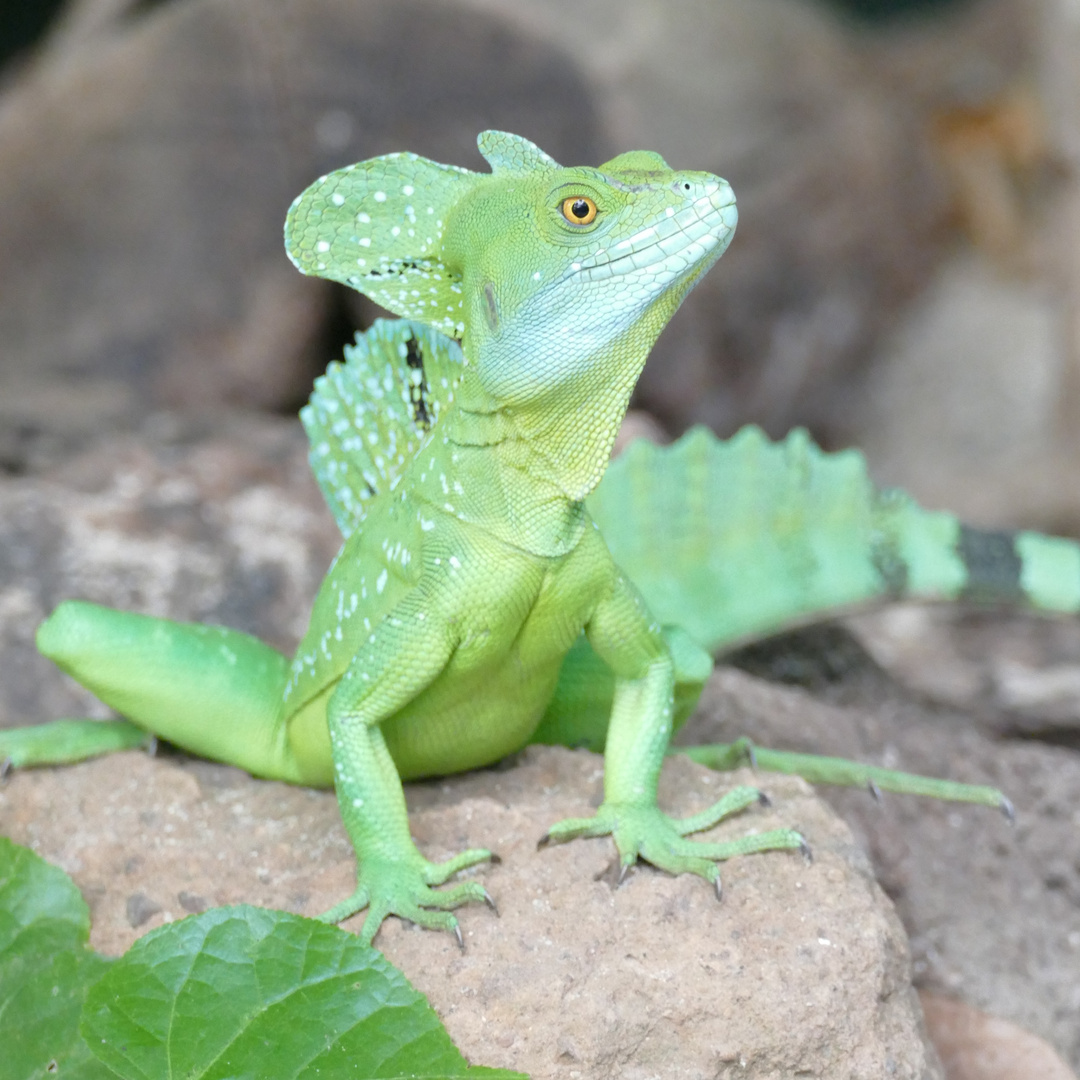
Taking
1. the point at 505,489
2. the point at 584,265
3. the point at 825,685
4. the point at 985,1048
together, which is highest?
the point at 584,265

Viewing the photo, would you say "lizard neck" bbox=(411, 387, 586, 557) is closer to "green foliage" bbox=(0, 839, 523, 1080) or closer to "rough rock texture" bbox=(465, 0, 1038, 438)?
"green foliage" bbox=(0, 839, 523, 1080)

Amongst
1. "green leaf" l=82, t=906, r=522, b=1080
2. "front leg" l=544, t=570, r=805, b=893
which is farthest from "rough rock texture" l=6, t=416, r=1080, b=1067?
"front leg" l=544, t=570, r=805, b=893

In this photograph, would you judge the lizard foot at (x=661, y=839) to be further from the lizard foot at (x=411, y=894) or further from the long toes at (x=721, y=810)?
the lizard foot at (x=411, y=894)

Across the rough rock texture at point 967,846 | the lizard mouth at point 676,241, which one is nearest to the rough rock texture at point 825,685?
the rough rock texture at point 967,846

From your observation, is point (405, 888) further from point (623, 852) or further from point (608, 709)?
point (608, 709)

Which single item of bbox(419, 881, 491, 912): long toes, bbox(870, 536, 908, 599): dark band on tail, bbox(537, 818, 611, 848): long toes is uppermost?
bbox(419, 881, 491, 912): long toes

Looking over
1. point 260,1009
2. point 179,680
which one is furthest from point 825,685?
point 260,1009

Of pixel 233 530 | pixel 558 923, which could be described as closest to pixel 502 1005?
pixel 558 923

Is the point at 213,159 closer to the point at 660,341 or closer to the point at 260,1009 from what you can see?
the point at 660,341
